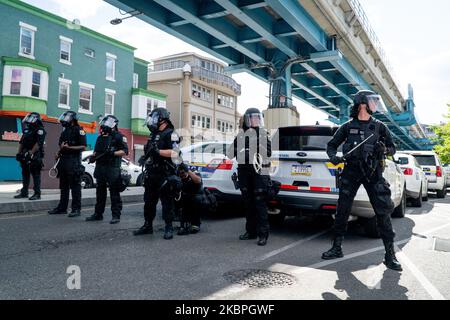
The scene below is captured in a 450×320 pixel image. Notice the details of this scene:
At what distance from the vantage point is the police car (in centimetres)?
506

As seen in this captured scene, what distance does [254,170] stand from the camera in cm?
508

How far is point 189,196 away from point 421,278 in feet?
10.9

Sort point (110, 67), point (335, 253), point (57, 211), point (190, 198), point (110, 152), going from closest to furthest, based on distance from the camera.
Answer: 1. point (335, 253)
2. point (190, 198)
3. point (110, 152)
4. point (57, 211)
5. point (110, 67)

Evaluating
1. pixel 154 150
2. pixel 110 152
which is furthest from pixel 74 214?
pixel 154 150

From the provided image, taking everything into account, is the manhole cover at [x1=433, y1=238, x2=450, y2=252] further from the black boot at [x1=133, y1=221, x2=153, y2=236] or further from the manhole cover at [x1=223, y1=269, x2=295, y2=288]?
the black boot at [x1=133, y1=221, x2=153, y2=236]

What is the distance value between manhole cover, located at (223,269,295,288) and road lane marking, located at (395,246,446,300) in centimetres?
125

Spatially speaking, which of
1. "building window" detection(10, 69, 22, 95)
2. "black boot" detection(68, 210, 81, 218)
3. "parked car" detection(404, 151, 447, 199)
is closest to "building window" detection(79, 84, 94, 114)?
"building window" detection(10, 69, 22, 95)

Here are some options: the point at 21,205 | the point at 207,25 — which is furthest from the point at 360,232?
the point at 207,25

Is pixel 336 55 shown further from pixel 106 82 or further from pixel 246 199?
pixel 106 82

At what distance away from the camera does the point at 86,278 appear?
10.7ft

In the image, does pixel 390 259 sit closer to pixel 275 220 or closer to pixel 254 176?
pixel 254 176

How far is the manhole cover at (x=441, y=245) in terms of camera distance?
197 inches

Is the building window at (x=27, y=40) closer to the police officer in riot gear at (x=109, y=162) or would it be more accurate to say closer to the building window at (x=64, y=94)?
the building window at (x=64, y=94)

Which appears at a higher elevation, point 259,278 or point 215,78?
point 215,78
